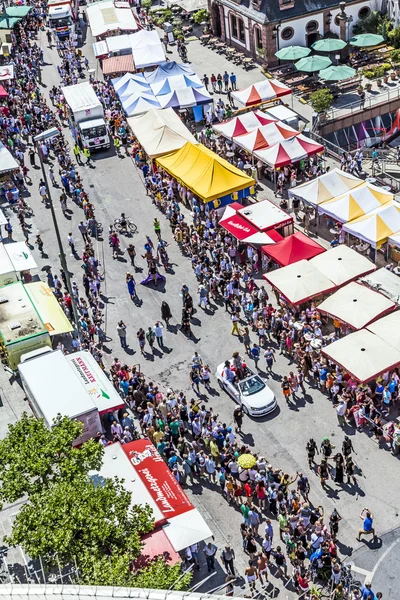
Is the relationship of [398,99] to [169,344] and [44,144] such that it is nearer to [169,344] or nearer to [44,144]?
[44,144]

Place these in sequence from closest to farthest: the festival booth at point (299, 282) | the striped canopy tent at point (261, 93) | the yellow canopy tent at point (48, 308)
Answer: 1. the yellow canopy tent at point (48, 308)
2. the festival booth at point (299, 282)
3. the striped canopy tent at point (261, 93)

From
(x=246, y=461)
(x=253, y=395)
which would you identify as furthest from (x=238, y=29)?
(x=246, y=461)

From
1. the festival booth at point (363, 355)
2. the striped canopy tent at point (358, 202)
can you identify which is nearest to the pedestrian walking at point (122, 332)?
the festival booth at point (363, 355)

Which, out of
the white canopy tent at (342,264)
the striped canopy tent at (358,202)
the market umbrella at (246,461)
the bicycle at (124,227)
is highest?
the striped canopy tent at (358,202)

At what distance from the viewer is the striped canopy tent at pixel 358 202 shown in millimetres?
37594

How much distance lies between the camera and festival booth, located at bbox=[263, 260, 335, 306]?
33125mm

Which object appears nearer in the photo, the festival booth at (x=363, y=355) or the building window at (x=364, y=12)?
the festival booth at (x=363, y=355)

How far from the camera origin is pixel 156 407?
29641mm

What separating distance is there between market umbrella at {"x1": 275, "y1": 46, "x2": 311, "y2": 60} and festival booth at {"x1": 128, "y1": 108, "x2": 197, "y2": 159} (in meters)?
11.8

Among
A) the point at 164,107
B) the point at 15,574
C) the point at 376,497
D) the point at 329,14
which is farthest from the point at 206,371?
the point at 329,14

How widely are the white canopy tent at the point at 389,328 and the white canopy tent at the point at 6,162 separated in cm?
2399

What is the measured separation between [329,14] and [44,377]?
139ft

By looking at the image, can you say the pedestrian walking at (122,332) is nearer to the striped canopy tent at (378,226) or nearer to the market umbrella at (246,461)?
the market umbrella at (246,461)

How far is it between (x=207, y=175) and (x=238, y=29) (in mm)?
26134
